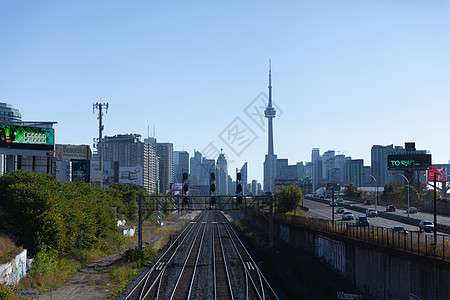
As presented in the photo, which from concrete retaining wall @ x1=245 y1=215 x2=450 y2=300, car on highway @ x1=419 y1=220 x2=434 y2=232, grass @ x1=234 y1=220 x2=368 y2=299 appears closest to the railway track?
grass @ x1=234 y1=220 x2=368 y2=299

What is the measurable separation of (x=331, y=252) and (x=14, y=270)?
25.9 meters

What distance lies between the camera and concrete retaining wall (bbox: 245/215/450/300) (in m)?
21.5

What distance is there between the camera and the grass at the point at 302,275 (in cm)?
3094

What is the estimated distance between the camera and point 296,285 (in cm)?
3359

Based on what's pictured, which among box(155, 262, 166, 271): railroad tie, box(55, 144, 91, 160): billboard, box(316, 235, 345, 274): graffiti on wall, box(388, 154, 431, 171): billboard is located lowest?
box(155, 262, 166, 271): railroad tie

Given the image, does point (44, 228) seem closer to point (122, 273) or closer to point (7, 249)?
point (7, 249)

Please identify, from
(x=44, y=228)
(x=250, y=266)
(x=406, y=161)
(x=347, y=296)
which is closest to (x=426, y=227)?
(x=250, y=266)

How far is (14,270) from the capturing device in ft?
103

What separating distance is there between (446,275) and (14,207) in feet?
110

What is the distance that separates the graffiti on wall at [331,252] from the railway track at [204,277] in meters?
6.25

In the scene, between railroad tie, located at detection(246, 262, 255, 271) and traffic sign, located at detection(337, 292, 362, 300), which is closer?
traffic sign, located at detection(337, 292, 362, 300)

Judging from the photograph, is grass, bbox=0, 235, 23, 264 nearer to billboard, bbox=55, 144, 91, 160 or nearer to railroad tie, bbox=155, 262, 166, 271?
railroad tie, bbox=155, 262, 166, 271

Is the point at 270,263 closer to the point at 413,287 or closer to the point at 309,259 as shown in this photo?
the point at 309,259

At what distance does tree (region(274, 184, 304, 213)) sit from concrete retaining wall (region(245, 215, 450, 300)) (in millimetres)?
35353
